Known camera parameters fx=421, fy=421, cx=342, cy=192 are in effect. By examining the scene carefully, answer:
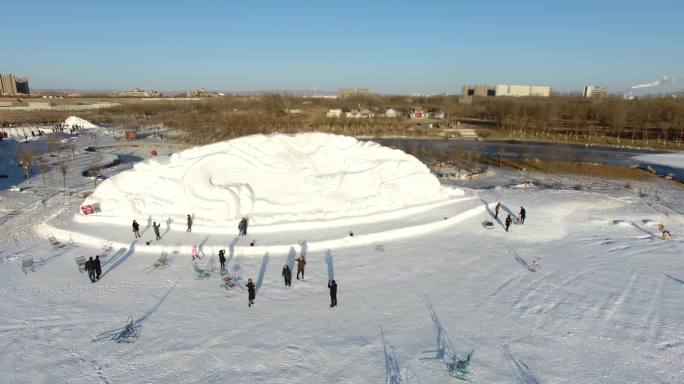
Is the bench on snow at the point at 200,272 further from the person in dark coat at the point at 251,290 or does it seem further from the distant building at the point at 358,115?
the distant building at the point at 358,115

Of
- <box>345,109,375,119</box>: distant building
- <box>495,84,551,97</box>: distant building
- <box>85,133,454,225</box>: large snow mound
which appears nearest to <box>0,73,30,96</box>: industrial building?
<box>345,109,375,119</box>: distant building

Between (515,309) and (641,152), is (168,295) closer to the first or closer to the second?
(515,309)

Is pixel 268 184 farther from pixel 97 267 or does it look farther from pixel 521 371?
pixel 521 371

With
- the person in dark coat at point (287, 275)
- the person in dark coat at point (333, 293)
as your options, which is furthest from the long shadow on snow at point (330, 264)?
the person in dark coat at point (333, 293)

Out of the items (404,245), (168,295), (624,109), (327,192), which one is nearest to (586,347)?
(404,245)

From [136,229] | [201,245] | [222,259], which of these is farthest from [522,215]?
[136,229]
